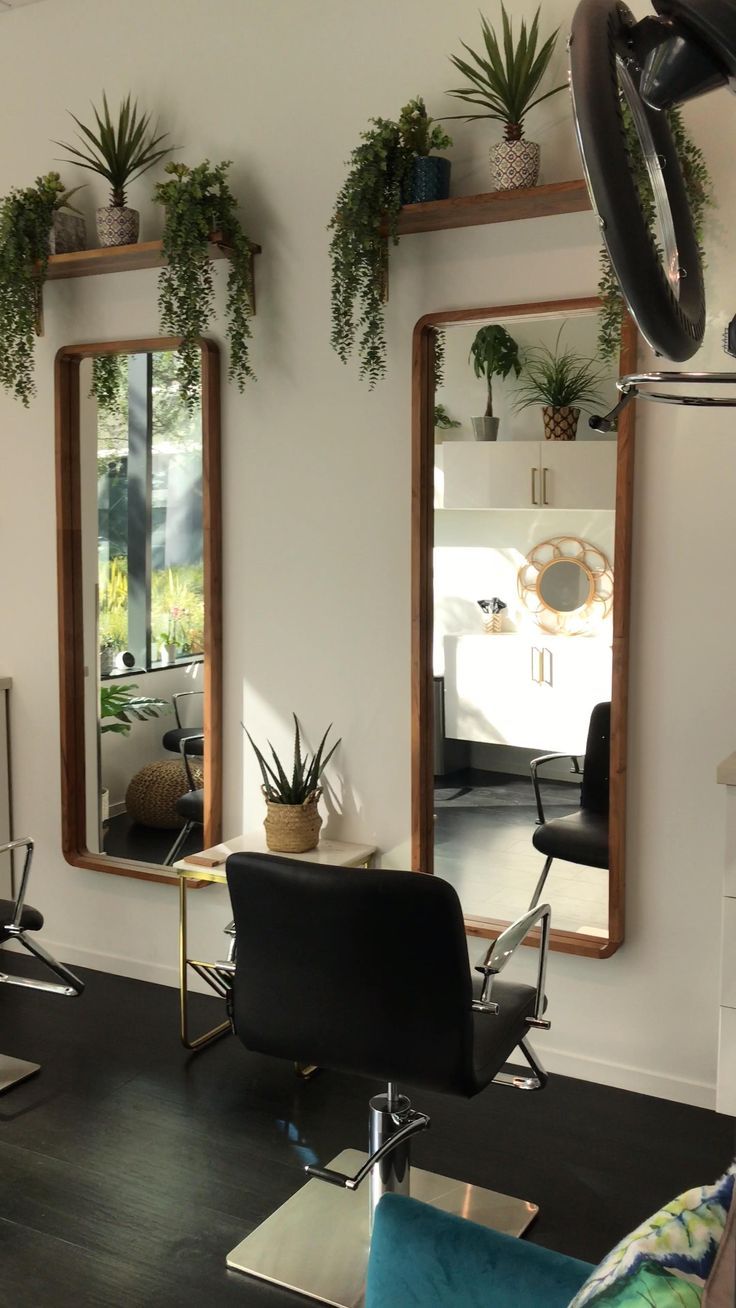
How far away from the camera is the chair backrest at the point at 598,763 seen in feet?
9.72

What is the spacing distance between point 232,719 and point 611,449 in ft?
4.54

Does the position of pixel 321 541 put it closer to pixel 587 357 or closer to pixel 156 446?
pixel 156 446

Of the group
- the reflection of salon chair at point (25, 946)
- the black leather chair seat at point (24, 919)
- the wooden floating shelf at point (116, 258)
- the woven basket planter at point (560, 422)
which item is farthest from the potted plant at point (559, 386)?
the black leather chair seat at point (24, 919)

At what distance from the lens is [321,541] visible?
3309 millimetres

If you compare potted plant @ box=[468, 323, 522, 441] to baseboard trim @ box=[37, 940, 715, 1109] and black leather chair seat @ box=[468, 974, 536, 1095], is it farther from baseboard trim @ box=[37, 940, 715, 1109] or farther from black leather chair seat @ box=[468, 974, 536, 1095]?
baseboard trim @ box=[37, 940, 715, 1109]

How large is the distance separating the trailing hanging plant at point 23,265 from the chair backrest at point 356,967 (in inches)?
84.4

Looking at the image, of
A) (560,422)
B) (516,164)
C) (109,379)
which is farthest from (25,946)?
(516,164)

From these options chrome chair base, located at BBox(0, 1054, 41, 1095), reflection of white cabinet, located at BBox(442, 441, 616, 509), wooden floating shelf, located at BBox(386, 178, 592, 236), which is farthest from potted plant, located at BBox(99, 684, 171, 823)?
wooden floating shelf, located at BBox(386, 178, 592, 236)

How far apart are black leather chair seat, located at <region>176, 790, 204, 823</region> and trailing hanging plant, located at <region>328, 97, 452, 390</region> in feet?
4.48

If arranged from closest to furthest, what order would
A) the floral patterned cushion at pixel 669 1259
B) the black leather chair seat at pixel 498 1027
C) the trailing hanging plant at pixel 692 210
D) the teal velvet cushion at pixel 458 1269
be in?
the floral patterned cushion at pixel 669 1259, the teal velvet cushion at pixel 458 1269, the black leather chair seat at pixel 498 1027, the trailing hanging plant at pixel 692 210

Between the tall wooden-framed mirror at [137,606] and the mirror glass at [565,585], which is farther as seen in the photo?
the tall wooden-framed mirror at [137,606]

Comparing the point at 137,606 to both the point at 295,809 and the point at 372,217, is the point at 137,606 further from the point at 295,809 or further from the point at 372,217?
the point at 372,217

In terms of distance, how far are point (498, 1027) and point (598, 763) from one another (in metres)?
0.96

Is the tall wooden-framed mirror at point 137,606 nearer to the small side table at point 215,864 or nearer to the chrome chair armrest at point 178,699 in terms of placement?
the chrome chair armrest at point 178,699
